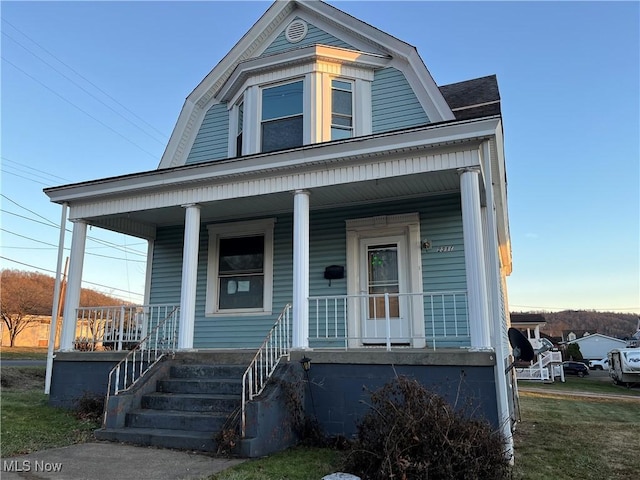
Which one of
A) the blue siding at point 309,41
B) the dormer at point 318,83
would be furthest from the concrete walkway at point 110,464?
the blue siding at point 309,41

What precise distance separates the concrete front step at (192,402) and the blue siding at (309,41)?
691cm

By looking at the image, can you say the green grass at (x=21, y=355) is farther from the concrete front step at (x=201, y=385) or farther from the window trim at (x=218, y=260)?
the concrete front step at (x=201, y=385)

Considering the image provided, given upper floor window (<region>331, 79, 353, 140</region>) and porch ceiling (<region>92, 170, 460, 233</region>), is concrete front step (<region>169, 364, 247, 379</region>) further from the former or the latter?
upper floor window (<region>331, 79, 353, 140</region>)

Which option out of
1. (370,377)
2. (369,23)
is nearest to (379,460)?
(370,377)

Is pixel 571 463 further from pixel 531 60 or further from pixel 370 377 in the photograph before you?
pixel 531 60

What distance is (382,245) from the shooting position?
801 centimetres

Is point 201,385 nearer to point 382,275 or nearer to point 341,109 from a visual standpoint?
point 382,275

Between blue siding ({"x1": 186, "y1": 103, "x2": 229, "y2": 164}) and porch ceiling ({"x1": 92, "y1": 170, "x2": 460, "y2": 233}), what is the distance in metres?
1.56

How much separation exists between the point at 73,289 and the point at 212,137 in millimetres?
4215

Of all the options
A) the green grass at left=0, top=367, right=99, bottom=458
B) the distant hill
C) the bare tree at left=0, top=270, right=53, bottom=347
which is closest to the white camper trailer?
the green grass at left=0, top=367, right=99, bottom=458

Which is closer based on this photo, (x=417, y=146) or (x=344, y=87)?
(x=417, y=146)

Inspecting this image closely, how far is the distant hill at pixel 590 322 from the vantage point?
83.6m

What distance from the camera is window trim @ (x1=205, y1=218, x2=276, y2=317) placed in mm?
8594

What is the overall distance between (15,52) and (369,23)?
1574 cm
